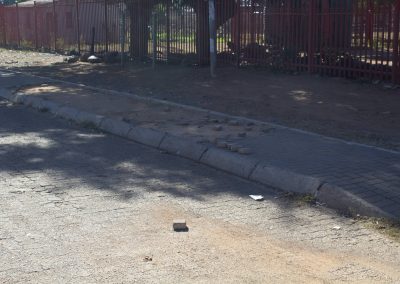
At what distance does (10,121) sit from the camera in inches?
471

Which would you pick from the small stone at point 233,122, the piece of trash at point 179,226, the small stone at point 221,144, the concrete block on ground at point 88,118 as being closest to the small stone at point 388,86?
the small stone at point 233,122

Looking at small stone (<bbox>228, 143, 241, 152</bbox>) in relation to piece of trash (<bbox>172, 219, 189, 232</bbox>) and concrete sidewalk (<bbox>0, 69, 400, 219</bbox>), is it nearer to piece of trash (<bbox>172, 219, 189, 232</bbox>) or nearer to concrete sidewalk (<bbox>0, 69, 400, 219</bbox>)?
concrete sidewalk (<bbox>0, 69, 400, 219</bbox>)

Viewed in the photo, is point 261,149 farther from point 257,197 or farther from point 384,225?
point 384,225

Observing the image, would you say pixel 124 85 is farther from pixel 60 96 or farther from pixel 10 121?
A: pixel 10 121

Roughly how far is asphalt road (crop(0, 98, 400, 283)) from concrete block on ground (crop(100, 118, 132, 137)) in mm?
1755

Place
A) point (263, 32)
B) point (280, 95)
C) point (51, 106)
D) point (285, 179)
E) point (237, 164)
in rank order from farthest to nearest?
point (263, 32), point (280, 95), point (51, 106), point (237, 164), point (285, 179)

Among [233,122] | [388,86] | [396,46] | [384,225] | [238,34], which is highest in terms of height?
[238,34]

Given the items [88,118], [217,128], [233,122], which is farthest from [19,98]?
[217,128]

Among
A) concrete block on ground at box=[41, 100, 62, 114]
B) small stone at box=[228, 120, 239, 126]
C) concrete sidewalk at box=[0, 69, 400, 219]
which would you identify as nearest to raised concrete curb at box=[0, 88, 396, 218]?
concrete sidewalk at box=[0, 69, 400, 219]

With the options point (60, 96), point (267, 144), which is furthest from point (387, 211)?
point (60, 96)

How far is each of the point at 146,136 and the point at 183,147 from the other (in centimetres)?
103

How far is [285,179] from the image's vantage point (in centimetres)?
732

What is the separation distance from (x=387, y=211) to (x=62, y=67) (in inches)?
676

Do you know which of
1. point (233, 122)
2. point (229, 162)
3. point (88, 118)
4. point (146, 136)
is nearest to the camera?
point (229, 162)
